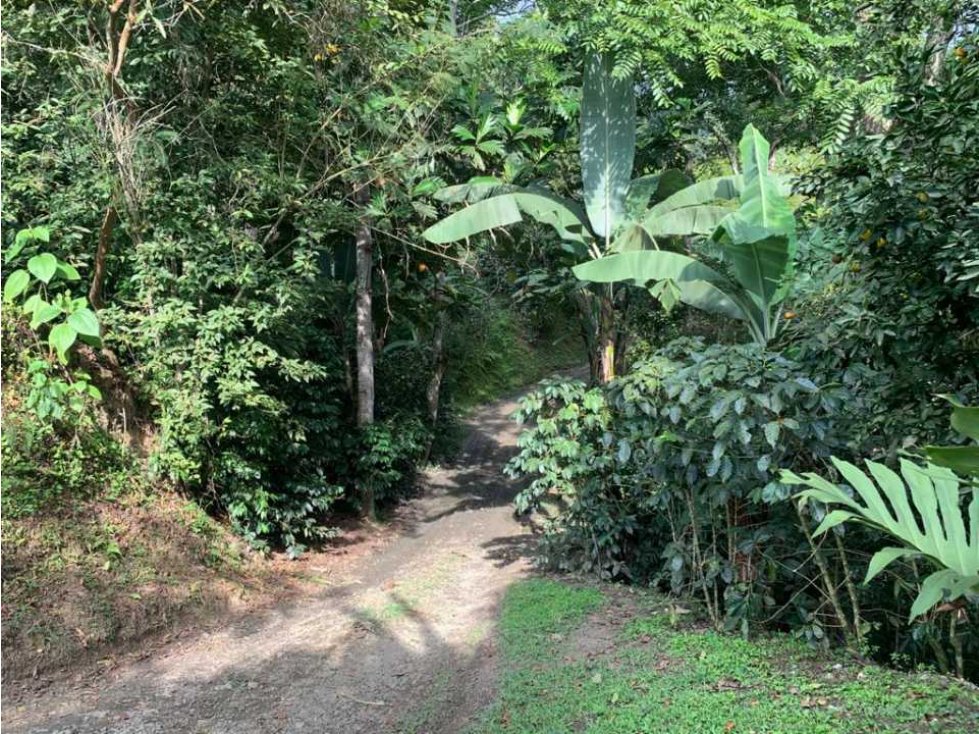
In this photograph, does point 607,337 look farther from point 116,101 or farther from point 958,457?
point 958,457

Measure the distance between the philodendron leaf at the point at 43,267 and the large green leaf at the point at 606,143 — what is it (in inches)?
181

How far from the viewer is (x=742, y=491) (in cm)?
403

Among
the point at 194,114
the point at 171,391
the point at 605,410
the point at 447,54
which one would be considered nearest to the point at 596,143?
the point at 447,54

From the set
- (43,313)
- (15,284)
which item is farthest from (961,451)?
(15,284)

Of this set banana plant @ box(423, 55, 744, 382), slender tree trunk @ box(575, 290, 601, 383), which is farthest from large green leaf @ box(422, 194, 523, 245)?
slender tree trunk @ box(575, 290, 601, 383)

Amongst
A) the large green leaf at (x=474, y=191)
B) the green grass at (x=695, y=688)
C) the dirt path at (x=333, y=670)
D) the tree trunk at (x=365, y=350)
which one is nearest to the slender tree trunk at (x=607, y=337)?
the large green leaf at (x=474, y=191)

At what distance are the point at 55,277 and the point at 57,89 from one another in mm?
1574

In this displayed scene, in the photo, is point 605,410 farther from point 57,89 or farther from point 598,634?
point 57,89

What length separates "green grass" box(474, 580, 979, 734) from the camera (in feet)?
9.85

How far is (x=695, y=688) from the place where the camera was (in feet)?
11.3

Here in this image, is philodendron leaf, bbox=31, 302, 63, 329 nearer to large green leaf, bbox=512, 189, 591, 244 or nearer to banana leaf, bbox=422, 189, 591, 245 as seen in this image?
banana leaf, bbox=422, 189, 591, 245

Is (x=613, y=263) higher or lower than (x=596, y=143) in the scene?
lower

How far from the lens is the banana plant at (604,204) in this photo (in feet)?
21.2

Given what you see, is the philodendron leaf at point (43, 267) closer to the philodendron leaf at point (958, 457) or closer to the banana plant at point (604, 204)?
the banana plant at point (604, 204)
